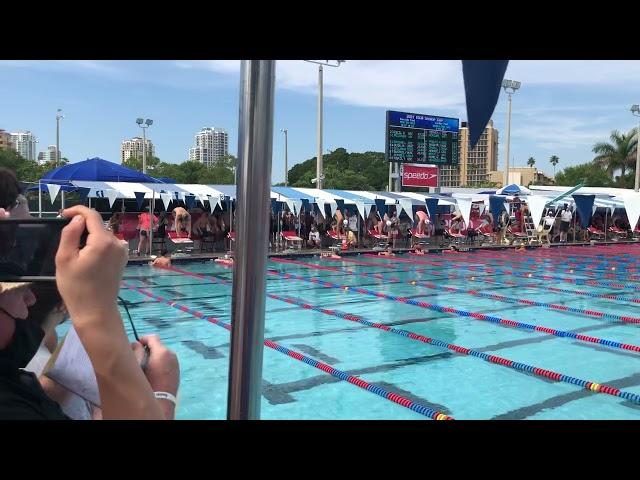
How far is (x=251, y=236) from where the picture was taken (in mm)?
1379

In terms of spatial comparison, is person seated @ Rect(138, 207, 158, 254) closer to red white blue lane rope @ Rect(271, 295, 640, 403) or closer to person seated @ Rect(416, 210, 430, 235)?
red white blue lane rope @ Rect(271, 295, 640, 403)

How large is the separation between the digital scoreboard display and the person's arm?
73.5ft

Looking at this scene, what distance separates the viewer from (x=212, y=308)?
9258mm

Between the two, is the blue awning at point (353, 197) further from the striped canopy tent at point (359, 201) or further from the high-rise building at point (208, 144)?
the high-rise building at point (208, 144)

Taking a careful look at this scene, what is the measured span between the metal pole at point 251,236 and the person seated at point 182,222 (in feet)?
51.0

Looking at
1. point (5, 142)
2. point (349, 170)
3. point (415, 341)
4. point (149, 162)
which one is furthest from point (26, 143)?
point (415, 341)

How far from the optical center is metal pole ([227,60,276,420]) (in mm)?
1379

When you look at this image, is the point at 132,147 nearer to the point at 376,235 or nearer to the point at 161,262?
the point at 376,235

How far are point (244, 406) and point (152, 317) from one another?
7393 millimetres

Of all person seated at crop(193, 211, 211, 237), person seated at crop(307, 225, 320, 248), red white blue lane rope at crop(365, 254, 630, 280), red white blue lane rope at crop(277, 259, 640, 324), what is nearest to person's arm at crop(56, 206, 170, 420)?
red white blue lane rope at crop(277, 259, 640, 324)
